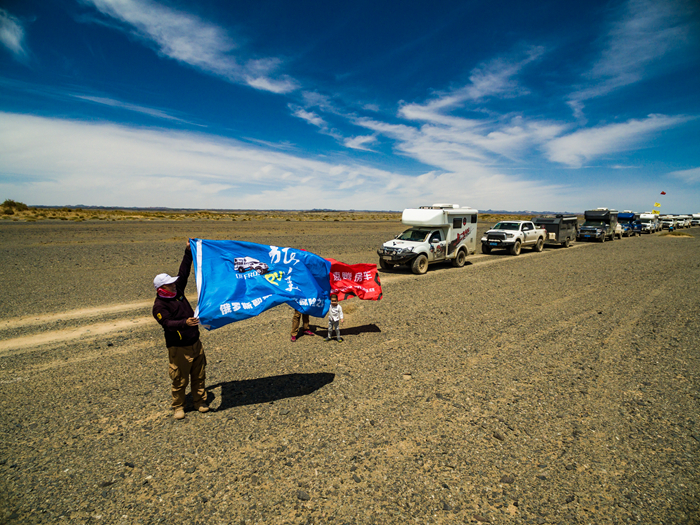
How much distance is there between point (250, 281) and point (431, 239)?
1279 cm

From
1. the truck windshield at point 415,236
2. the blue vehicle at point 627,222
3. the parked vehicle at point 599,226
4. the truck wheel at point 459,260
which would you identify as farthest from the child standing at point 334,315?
the blue vehicle at point 627,222

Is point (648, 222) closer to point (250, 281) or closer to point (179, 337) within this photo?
point (250, 281)

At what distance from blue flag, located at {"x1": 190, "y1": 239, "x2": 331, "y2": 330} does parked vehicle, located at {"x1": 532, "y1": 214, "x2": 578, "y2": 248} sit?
27.2m

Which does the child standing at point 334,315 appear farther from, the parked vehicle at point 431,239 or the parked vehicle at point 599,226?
the parked vehicle at point 599,226

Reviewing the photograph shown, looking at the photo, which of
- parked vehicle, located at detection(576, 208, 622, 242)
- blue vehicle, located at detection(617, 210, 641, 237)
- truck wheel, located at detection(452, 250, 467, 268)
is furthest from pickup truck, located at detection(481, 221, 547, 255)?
blue vehicle, located at detection(617, 210, 641, 237)

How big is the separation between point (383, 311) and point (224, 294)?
5.97 m

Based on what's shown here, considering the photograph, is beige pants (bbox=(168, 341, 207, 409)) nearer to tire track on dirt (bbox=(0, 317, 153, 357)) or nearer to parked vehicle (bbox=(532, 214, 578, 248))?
tire track on dirt (bbox=(0, 317, 153, 357))

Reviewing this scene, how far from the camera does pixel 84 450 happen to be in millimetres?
4148

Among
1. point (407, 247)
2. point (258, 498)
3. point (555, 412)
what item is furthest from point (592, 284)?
point (258, 498)

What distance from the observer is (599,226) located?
109 feet

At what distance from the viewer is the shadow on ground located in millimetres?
5324

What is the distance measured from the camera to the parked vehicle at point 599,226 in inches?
1293

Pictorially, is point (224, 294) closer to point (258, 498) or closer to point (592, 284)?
point (258, 498)

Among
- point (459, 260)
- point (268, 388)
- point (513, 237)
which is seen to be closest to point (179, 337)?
point (268, 388)
